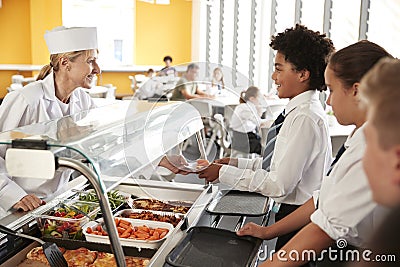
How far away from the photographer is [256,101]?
5.21 feet

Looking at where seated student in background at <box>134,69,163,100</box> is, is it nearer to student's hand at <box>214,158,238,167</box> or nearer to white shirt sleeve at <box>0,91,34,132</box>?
student's hand at <box>214,158,238,167</box>

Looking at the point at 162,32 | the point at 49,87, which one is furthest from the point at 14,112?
the point at 162,32

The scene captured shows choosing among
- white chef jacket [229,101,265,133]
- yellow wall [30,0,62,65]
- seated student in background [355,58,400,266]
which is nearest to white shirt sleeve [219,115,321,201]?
white chef jacket [229,101,265,133]

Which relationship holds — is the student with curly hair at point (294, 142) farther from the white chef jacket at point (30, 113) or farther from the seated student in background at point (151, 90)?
the white chef jacket at point (30, 113)

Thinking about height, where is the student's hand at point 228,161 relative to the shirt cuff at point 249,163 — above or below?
above

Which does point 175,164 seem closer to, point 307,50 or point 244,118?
point 244,118

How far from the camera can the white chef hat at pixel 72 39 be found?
72.9 inches

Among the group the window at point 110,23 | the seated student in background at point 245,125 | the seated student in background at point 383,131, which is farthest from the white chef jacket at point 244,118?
the window at point 110,23

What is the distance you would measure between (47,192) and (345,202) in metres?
1.02

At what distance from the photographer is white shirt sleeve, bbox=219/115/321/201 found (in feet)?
4.77

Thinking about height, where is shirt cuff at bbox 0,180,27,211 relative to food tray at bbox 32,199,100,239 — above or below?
above

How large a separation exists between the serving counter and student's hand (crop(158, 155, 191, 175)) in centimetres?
2

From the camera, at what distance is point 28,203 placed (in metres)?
1.44

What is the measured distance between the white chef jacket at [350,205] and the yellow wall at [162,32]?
8.54 m
